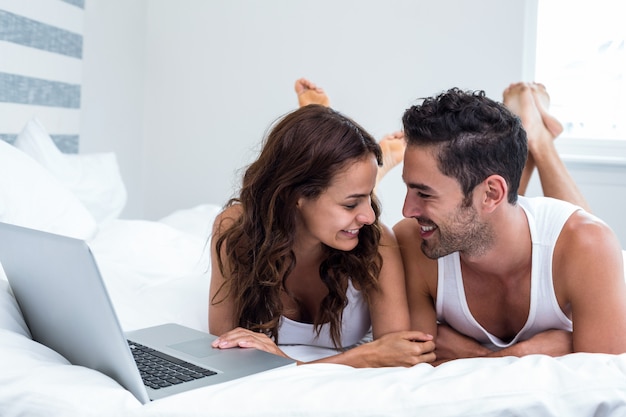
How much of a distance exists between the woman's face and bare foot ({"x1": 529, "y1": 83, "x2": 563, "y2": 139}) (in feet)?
4.45

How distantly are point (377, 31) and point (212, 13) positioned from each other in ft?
2.88

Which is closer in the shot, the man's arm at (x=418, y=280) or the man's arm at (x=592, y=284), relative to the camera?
the man's arm at (x=592, y=284)

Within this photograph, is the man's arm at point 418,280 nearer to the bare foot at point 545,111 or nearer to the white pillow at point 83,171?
the white pillow at point 83,171

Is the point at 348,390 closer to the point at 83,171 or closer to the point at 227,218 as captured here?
the point at 227,218

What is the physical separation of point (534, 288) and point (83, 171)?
145 centimetres

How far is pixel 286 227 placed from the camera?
1676 millimetres

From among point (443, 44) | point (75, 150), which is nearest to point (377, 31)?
point (443, 44)

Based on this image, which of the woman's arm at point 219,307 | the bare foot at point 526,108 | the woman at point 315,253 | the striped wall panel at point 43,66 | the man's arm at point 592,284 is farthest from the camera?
the bare foot at point 526,108

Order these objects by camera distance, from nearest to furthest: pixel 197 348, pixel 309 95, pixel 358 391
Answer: pixel 358 391 → pixel 197 348 → pixel 309 95

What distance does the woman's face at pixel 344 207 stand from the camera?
1.58 meters

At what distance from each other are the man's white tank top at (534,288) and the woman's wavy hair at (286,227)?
165mm

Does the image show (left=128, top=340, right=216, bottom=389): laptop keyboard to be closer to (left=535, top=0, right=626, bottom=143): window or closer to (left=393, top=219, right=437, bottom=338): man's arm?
(left=393, top=219, right=437, bottom=338): man's arm

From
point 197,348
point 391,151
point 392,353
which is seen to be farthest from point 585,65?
point 197,348

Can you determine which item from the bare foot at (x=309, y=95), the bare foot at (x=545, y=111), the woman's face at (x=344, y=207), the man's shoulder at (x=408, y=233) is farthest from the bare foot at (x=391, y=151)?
the woman's face at (x=344, y=207)
